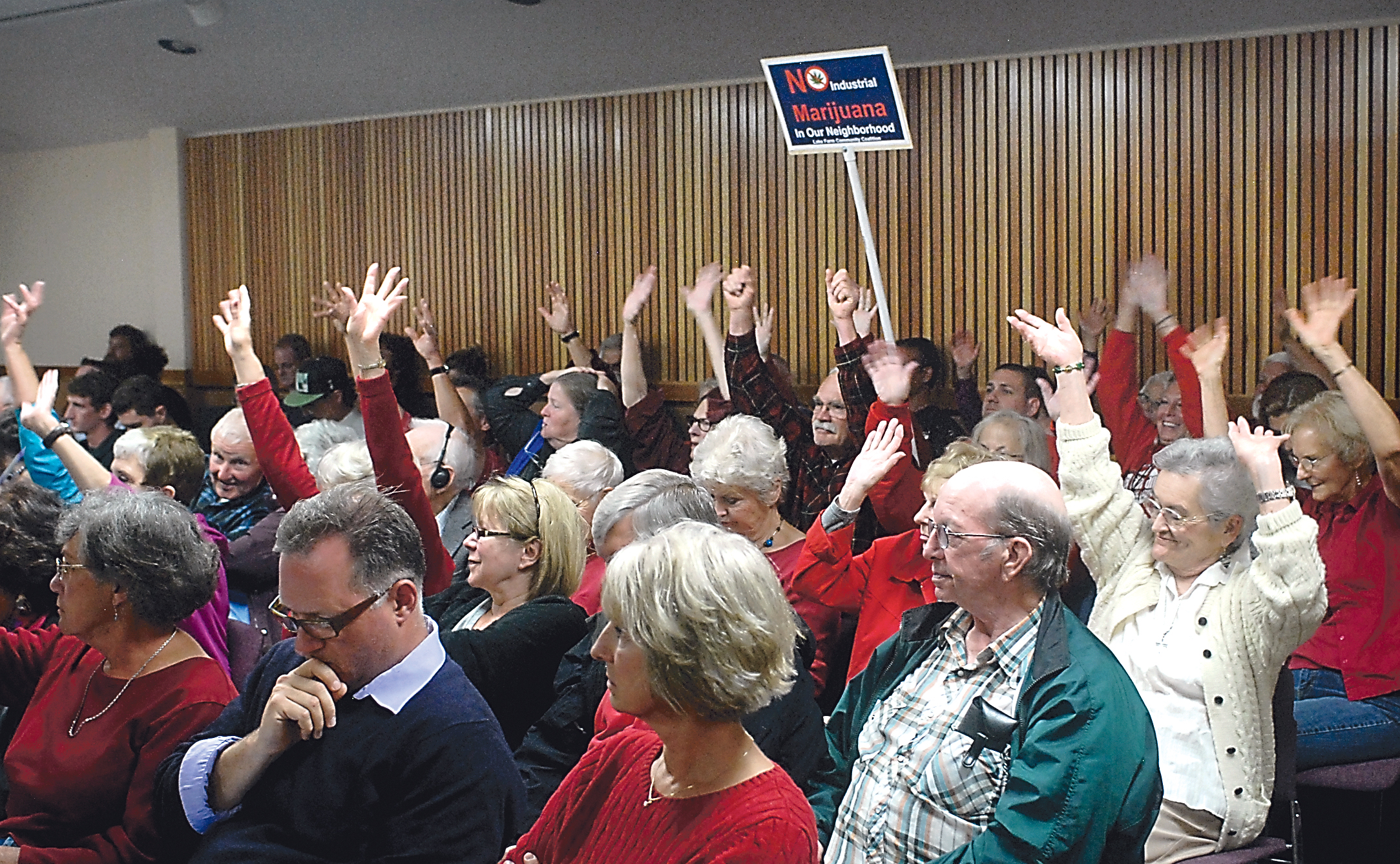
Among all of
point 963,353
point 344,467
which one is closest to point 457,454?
point 344,467

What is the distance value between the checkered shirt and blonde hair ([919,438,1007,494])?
86 cm

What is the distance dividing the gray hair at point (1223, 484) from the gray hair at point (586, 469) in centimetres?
158

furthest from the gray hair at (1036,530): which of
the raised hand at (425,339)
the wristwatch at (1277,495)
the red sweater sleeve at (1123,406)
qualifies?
the raised hand at (425,339)

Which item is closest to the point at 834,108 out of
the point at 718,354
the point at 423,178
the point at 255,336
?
the point at 718,354

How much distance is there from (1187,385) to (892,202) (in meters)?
2.34

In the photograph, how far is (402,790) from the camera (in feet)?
6.59

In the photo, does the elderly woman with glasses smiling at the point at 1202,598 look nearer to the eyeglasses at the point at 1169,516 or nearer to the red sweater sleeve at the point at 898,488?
the eyeglasses at the point at 1169,516

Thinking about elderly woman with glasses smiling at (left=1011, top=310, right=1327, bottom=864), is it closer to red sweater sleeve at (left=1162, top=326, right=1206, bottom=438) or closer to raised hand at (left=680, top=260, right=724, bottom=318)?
red sweater sleeve at (left=1162, top=326, right=1206, bottom=438)

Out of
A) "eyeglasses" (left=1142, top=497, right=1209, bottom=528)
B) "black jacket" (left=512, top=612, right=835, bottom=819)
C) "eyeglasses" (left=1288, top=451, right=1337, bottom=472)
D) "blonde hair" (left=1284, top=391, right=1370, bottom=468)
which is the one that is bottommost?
"black jacket" (left=512, top=612, right=835, bottom=819)

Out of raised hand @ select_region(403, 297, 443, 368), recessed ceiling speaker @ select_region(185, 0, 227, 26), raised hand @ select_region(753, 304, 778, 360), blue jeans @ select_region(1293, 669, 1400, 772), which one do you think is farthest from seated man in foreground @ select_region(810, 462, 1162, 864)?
recessed ceiling speaker @ select_region(185, 0, 227, 26)

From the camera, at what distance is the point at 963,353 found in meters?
6.05

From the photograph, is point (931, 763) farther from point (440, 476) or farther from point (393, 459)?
point (440, 476)

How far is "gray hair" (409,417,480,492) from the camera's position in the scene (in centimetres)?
411

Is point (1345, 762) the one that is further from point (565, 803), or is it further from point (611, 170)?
point (611, 170)
